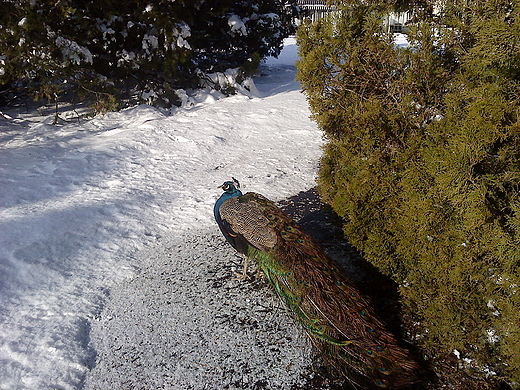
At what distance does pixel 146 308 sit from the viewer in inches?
140

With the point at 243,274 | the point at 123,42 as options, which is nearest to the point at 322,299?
the point at 243,274

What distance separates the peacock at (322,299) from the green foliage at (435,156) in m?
0.61

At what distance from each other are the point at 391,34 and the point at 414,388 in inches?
112

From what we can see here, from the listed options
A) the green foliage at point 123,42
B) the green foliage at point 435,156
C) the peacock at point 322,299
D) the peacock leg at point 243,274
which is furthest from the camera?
the green foliage at point 123,42

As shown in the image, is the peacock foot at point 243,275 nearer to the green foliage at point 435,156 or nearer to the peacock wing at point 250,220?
the peacock wing at point 250,220

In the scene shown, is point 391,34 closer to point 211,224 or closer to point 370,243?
point 370,243

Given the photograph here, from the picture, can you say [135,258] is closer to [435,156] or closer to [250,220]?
[250,220]

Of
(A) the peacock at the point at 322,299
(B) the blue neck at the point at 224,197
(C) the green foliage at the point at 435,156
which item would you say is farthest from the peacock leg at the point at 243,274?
(C) the green foliage at the point at 435,156

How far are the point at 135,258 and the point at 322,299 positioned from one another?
2.23 metres

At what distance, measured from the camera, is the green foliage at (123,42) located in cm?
614

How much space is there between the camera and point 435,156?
2.79 metres

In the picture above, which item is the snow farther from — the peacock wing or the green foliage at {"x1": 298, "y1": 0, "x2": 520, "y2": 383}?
the green foliage at {"x1": 298, "y1": 0, "x2": 520, "y2": 383}

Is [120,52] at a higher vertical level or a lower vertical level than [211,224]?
higher

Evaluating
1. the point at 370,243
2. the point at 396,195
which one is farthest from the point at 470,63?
the point at 370,243
